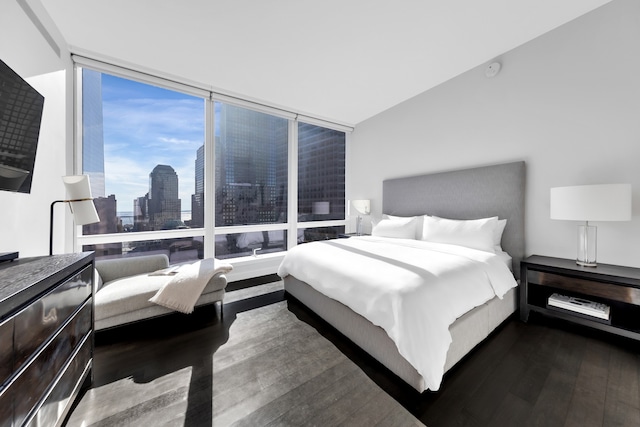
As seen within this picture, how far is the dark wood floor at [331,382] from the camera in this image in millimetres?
1320

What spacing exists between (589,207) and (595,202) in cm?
5

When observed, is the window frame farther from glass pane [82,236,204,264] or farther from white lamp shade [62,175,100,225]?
white lamp shade [62,175,100,225]

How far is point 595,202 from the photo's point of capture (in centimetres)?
188

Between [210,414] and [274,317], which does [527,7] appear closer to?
[274,317]

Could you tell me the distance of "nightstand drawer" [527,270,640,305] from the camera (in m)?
1.81

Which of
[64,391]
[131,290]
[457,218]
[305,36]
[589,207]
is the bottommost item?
[64,391]

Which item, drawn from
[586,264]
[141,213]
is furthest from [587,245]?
[141,213]

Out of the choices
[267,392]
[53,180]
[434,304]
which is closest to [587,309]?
[434,304]

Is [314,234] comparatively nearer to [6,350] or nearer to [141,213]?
[141,213]

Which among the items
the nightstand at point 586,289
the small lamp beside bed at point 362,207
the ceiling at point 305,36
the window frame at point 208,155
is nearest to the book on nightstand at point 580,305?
the nightstand at point 586,289

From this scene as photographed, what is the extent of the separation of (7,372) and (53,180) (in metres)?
2.06

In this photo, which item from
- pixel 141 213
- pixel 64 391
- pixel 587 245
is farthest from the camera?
pixel 141 213

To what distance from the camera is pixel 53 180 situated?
212cm

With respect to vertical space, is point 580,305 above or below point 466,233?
below
